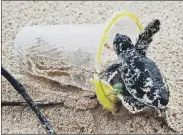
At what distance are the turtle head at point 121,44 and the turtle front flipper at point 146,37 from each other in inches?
0.9

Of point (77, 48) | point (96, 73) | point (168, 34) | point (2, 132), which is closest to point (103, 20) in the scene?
point (168, 34)

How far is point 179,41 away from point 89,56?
352 millimetres

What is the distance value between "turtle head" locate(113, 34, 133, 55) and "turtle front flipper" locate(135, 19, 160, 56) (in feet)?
0.07

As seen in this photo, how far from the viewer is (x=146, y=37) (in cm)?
124

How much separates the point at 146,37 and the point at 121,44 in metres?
0.06

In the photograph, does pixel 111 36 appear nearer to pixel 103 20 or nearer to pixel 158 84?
pixel 158 84

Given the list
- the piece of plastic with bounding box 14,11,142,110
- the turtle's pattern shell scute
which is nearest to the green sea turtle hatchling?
the turtle's pattern shell scute

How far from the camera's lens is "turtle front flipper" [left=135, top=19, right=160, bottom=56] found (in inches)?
48.3

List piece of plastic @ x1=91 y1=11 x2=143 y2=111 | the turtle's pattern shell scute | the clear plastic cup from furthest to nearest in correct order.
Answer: the clear plastic cup
piece of plastic @ x1=91 y1=11 x2=143 y2=111
the turtle's pattern shell scute

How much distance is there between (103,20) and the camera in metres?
1.78

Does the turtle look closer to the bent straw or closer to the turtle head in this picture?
the turtle head

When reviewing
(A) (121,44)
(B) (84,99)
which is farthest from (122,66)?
(B) (84,99)

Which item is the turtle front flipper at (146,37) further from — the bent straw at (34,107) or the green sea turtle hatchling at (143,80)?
the bent straw at (34,107)

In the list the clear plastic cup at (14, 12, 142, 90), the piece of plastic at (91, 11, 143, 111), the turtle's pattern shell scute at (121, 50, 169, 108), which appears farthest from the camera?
the clear plastic cup at (14, 12, 142, 90)
